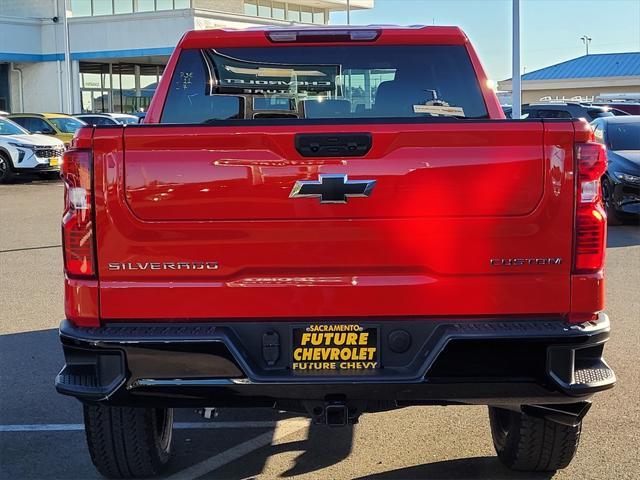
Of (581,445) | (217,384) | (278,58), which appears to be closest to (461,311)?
(217,384)

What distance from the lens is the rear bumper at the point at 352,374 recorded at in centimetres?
323

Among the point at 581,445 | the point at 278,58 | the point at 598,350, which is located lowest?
the point at 581,445

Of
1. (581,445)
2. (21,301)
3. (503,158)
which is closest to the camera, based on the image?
(503,158)

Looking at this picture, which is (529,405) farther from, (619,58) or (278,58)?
(619,58)

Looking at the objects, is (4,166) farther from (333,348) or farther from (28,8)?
(28,8)

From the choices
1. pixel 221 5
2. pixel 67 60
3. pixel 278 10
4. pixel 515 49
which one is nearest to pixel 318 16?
pixel 278 10

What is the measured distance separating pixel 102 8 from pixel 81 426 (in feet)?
137

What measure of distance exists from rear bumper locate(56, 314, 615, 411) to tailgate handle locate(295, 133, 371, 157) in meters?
0.66

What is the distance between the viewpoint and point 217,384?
326 cm

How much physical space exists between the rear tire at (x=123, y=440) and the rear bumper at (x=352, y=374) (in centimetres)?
48

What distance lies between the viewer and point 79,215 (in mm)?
3268

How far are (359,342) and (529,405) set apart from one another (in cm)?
76

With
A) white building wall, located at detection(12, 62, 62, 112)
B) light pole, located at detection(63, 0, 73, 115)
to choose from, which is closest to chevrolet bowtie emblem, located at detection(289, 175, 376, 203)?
light pole, located at detection(63, 0, 73, 115)

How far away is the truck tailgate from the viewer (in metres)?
3.21
